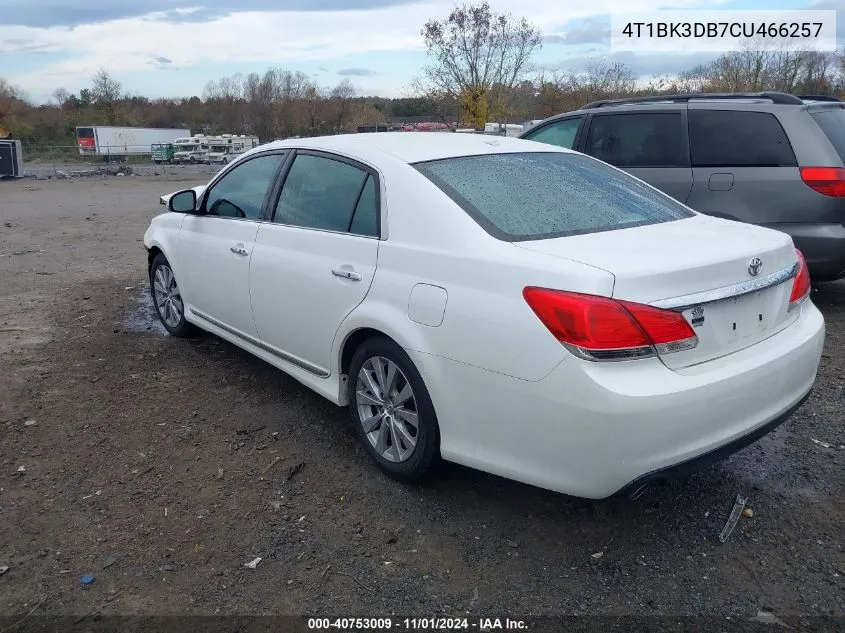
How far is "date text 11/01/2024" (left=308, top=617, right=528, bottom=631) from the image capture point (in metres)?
2.57

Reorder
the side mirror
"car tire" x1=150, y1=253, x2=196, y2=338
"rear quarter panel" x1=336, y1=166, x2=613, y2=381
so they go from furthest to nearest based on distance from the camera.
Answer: "car tire" x1=150, y1=253, x2=196, y2=338, the side mirror, "rear quarter panel" x1=336, y1=166, x2=613, y2=381

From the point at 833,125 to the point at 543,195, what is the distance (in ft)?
12.7

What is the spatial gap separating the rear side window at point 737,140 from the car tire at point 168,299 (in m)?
4.49

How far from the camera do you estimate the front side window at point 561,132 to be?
7.29m

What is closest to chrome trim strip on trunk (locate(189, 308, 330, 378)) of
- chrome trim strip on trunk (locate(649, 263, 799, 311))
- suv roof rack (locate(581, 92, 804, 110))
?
chrome trim strip on trunk (locate(649, 263, 799, 311))

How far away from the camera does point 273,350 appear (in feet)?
14.2

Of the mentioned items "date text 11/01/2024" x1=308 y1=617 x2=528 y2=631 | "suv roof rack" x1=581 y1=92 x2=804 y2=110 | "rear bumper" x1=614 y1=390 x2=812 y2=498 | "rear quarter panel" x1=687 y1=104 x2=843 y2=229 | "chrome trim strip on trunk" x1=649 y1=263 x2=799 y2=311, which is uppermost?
"suv roof rack" x1=581 y1=92 x2=804 y2=110

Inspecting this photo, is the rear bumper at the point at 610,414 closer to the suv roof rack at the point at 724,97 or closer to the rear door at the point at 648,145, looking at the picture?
the rear door at the point at 648,145

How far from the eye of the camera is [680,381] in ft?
8.65

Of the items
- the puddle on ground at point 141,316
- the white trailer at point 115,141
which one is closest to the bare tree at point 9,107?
the white trailer at point 115,141

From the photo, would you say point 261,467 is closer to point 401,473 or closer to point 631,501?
point 401,473

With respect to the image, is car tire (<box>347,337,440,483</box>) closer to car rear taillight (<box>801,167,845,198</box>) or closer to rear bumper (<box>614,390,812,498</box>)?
rear bumper (<box>614,390,812,498</box>)

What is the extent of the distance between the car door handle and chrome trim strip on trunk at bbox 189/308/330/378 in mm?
556

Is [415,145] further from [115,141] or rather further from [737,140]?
[115,141]
